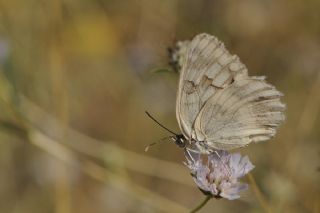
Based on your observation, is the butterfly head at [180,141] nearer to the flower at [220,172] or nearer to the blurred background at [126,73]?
the flower at [220,172]

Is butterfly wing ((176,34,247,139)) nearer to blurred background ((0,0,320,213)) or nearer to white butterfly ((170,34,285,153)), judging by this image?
white butterfly ((170,34,285,153))

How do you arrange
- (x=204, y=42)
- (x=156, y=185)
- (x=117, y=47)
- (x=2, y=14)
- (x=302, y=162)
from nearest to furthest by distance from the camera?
(x=204, y=42) → (x=302, y=162) → (x=2, y=14) → (x=156, y=185) → (x=117, y=47)

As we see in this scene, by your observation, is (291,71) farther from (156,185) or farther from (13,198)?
(13,198)

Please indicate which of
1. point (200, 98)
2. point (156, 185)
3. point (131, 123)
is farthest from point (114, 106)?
point (200, 98)

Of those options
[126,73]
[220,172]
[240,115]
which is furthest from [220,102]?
[126,73]

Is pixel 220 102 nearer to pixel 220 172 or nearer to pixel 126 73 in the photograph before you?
pixel 220 172

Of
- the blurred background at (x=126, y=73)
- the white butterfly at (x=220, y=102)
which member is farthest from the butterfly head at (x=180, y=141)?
the blurred background at (x=126, y=73)

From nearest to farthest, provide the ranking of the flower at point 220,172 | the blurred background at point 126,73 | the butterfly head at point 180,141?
the flower at point 220,172 < the butterfly head at point 180,141 < the blurred background at point 126,73
